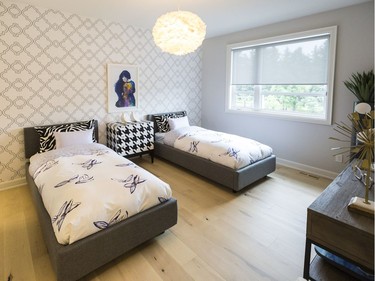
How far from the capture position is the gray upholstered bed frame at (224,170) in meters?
3.02

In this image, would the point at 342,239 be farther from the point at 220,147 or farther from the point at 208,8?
the point at 208,8

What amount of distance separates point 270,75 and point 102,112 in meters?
3.03

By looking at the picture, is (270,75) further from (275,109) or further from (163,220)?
(163,220)

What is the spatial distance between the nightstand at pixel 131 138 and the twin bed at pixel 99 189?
32cm

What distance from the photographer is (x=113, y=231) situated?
1.79 metres

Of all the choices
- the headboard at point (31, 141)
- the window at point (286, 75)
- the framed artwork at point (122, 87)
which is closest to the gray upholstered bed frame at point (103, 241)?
the headboard at point (31, 141)

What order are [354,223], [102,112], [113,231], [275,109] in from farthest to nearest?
1. [275,109]
2. [102,112]
3. [113,231]
4. [354,223]

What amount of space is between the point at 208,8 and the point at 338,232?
3.04 m

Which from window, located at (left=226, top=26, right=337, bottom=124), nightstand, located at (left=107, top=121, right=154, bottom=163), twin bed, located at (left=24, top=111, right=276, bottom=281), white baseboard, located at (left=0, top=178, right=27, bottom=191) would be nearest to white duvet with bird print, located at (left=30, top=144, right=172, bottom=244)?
twin bed, located at (left=24, top=111, right=276, bottom=281)

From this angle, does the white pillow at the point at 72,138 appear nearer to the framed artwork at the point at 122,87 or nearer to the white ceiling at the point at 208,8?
the framed artwork at the point at 122,87

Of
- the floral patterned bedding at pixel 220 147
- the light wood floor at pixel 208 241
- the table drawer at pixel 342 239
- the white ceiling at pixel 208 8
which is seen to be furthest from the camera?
the floral patterned bedding at pixel 220 147

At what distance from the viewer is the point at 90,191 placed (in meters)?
1.92

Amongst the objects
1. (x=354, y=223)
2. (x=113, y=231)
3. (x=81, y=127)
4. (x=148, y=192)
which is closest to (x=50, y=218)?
(x=113, y=231)

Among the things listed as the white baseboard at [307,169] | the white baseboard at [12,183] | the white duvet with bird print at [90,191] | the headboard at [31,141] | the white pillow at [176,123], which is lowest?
the white baseboard at [12,183]
